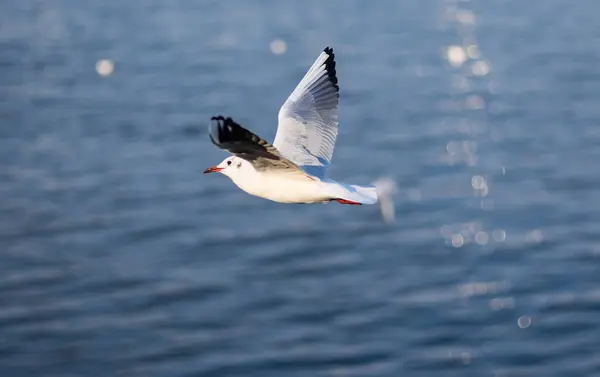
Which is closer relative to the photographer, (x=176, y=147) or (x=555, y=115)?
(x=176, y=147)

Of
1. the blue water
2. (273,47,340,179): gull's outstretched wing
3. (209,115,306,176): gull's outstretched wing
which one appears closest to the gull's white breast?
(209,115,306,176): gull's outstretched wing

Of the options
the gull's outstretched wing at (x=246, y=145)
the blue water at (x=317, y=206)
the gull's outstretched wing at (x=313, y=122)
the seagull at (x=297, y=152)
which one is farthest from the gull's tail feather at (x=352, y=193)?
the blue water at (x=317, y=206)

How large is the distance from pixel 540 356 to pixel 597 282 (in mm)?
1599

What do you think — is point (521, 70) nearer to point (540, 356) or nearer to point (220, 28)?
point (220, 28)

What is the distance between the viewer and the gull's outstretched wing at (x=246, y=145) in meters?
7.86

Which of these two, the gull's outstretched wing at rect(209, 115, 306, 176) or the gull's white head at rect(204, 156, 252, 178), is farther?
the gull's white head at rect(204, 156, 252, 178)

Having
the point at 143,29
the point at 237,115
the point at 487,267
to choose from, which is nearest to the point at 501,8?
the point at 143,29

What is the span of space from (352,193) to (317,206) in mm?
7628

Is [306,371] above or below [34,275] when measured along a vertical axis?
below

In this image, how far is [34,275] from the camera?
1502 centimetres

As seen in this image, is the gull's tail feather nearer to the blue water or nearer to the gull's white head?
the gull's white head

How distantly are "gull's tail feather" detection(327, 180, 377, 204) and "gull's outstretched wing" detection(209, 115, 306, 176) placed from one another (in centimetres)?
23

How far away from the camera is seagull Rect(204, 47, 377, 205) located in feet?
26.6

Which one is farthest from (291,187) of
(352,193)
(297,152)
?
(297,152)
